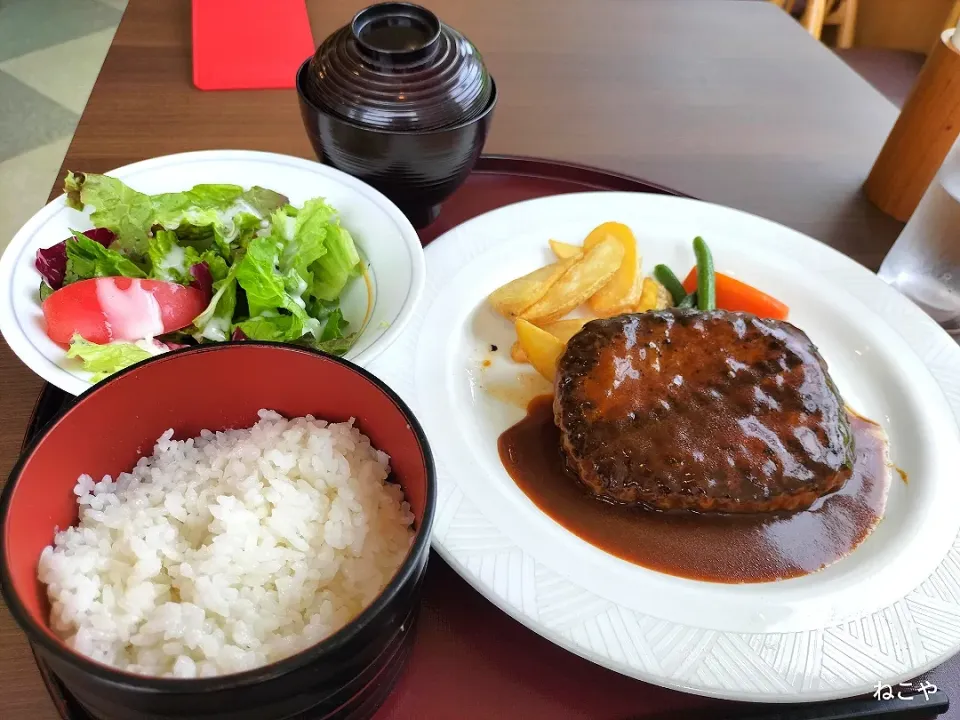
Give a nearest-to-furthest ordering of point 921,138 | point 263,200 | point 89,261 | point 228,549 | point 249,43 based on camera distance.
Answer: point 228,549 → point 89,261 → point 263,200 → point 921,138 → point 249,43

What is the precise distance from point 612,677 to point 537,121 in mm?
1823

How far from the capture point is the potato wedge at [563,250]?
6.06 ft

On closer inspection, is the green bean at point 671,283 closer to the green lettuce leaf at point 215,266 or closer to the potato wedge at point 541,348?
the potato wedge at point 541,348

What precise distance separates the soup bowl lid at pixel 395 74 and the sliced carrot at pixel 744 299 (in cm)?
81

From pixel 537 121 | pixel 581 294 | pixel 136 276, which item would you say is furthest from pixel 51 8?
pixel 581 294

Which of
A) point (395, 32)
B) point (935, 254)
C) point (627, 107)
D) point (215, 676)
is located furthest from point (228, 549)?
point (627, 107)

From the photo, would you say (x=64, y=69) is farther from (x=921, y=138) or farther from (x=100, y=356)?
(x=921, y=138)

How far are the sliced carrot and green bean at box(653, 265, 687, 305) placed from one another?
0.03 m

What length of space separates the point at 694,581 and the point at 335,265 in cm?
97

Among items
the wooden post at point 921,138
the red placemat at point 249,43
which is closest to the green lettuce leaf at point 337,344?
the red placemat at point 249,43

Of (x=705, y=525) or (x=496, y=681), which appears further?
(x=705, y=525)

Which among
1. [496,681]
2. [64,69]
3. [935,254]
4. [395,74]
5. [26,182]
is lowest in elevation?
[26,182]

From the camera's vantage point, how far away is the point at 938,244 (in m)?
1.78

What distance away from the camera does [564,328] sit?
1.72 meters
